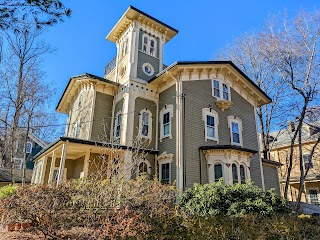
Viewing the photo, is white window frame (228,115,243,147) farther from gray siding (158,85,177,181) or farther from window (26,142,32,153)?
window (26,142,32,153)

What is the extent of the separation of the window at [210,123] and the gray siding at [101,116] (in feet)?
21.1

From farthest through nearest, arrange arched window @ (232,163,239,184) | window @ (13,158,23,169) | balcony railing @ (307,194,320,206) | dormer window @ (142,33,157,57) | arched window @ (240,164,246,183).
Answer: window @ (13,158,23,169)
balcony railing @ (307,194,320,206)
dormer window @ (142,33,157,57)
arched window @ (240,164,246,183)
arched window @ (232,163,239,184)

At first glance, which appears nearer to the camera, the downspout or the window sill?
the downspout

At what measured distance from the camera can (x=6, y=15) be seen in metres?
4.99

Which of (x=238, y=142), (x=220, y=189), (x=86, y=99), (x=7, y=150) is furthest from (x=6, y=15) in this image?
(x=7, y=150)

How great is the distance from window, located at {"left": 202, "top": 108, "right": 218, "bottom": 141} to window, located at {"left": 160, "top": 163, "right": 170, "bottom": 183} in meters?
2.85

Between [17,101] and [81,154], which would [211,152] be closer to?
[81,154]

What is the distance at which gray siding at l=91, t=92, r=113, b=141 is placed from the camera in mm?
15882

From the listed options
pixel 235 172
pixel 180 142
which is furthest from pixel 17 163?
pixel 235 172

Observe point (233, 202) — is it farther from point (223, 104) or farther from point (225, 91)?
point (225, 91)

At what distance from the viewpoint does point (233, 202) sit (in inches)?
392

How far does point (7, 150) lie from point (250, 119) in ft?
86.2

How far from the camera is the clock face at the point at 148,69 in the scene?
56.2 ft

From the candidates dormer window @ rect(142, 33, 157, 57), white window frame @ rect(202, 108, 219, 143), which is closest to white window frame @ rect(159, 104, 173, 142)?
white window frame @ rect(202, 108, 219, 143)
